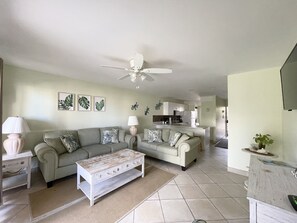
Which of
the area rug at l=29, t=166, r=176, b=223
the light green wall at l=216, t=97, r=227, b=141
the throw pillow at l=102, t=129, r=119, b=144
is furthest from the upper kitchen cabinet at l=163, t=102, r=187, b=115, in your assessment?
the area rug at l=29, t=166, r=176, b=223

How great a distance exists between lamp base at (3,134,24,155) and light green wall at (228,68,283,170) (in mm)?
4415

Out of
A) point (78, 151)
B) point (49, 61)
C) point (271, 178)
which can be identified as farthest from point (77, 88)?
point (271, 178)

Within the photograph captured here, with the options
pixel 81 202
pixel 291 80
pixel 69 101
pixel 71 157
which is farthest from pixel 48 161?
pixel 291 80

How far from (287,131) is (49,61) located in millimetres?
4511

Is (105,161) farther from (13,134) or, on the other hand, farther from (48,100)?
(48,100)

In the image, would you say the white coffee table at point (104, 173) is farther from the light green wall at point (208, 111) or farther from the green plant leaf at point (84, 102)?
the light green wall at point (208, 111)

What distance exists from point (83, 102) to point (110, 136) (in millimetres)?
1325

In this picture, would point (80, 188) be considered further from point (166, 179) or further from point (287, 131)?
point (287, 131)

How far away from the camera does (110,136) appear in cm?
361

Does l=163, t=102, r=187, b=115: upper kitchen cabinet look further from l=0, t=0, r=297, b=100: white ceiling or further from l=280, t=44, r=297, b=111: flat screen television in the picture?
l=280, t=44, r=297, b=111: flat screen television

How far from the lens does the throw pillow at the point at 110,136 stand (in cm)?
355

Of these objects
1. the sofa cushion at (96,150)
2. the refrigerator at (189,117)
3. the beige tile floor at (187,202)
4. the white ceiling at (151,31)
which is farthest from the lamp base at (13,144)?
the refrigerator at (189,117)

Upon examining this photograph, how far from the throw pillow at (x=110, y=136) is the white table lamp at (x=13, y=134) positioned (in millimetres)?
1673

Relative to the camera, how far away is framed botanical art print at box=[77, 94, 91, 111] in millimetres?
3723
